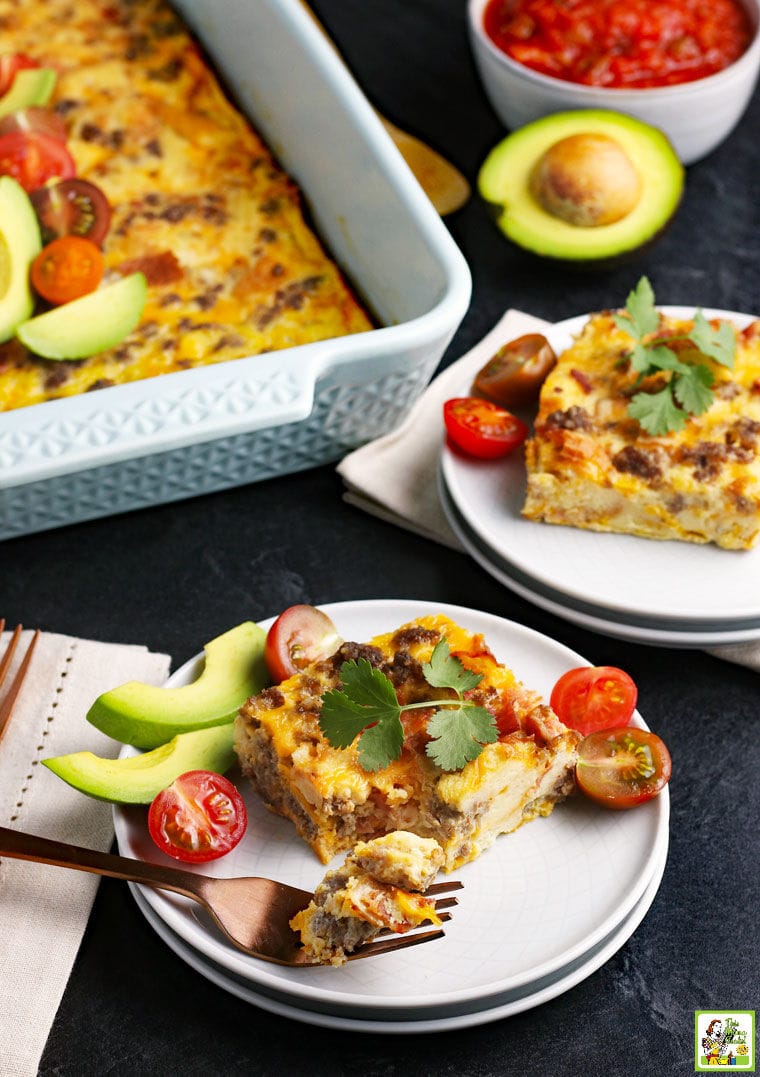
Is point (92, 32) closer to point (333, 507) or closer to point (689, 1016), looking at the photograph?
point (333, 507)

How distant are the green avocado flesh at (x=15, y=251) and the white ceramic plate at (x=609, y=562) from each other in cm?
115

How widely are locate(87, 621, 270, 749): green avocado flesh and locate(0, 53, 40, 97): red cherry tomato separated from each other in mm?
2144

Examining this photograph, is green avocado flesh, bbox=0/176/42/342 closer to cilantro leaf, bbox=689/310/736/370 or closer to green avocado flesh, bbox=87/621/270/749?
green avocado flesh, bbox=87/621/270/749

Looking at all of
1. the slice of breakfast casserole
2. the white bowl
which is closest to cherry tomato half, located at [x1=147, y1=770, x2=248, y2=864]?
the slice of breakfast casserole

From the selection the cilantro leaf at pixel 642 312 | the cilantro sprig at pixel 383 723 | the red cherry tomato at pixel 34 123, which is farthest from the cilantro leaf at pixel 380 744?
the red cherry tomato at pixel 34 123

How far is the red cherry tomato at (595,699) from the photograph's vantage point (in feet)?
8.42

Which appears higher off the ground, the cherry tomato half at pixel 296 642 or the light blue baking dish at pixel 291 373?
the light blue baking dish at pixel 291 373

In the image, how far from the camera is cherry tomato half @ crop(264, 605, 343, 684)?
103 inches

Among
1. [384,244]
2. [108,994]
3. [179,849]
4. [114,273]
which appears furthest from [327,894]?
[114,273]

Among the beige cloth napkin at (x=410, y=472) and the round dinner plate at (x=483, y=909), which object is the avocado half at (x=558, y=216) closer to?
the beige cloth napkin at (x=410, y=472)

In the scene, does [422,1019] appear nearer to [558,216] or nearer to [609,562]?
[609,562]

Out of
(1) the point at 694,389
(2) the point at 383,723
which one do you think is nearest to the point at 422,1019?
(2) the point at 383,723

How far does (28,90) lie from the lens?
154 inches

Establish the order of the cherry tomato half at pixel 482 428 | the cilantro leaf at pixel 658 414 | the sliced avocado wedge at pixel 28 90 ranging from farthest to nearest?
the sliced avocado wedge at pixel 28 90 < the cherry tomato half at pixel 482 428 < the cilantro leaf at pixel 658 414
